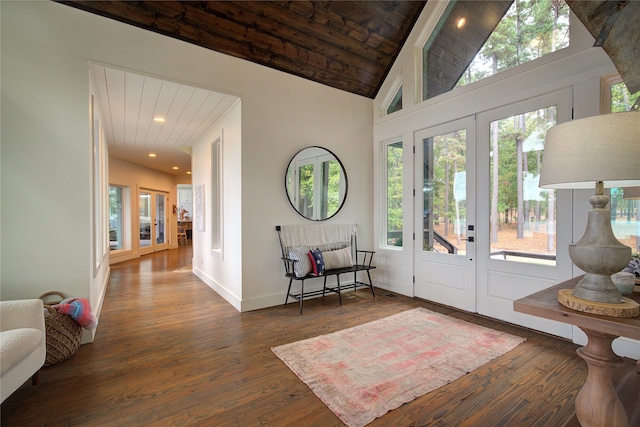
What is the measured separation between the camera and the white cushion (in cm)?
154

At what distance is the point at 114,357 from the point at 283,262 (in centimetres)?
194

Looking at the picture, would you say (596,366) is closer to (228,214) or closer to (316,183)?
(316,183)

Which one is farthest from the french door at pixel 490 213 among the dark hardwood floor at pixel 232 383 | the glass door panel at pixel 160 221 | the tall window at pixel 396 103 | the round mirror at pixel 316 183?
the glass door panel at pixel 160 221

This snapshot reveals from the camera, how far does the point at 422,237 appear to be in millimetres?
3867

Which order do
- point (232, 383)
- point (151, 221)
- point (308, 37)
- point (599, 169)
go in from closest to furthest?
point (599, 169), point (232, 383), point (308, 37), point (151, 221)

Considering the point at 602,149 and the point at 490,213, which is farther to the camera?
the point at 490,213

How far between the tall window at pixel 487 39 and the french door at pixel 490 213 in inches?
22.2

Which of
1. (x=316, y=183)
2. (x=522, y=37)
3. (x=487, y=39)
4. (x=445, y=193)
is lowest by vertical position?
(x=445, y=193)

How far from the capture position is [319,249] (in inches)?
157

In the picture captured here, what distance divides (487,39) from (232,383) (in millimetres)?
4396

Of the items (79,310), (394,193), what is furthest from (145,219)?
(394,193)

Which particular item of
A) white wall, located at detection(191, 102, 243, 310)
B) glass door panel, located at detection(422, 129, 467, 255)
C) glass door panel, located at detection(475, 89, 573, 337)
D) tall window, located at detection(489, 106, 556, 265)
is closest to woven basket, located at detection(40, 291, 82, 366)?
white wall, located at detection(191, 102, 243, 310)

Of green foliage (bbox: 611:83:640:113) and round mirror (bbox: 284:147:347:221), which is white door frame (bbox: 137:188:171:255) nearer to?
round mirror (bbox: 284:147:347:221)

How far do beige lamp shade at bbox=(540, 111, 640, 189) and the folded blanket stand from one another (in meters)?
3.38
